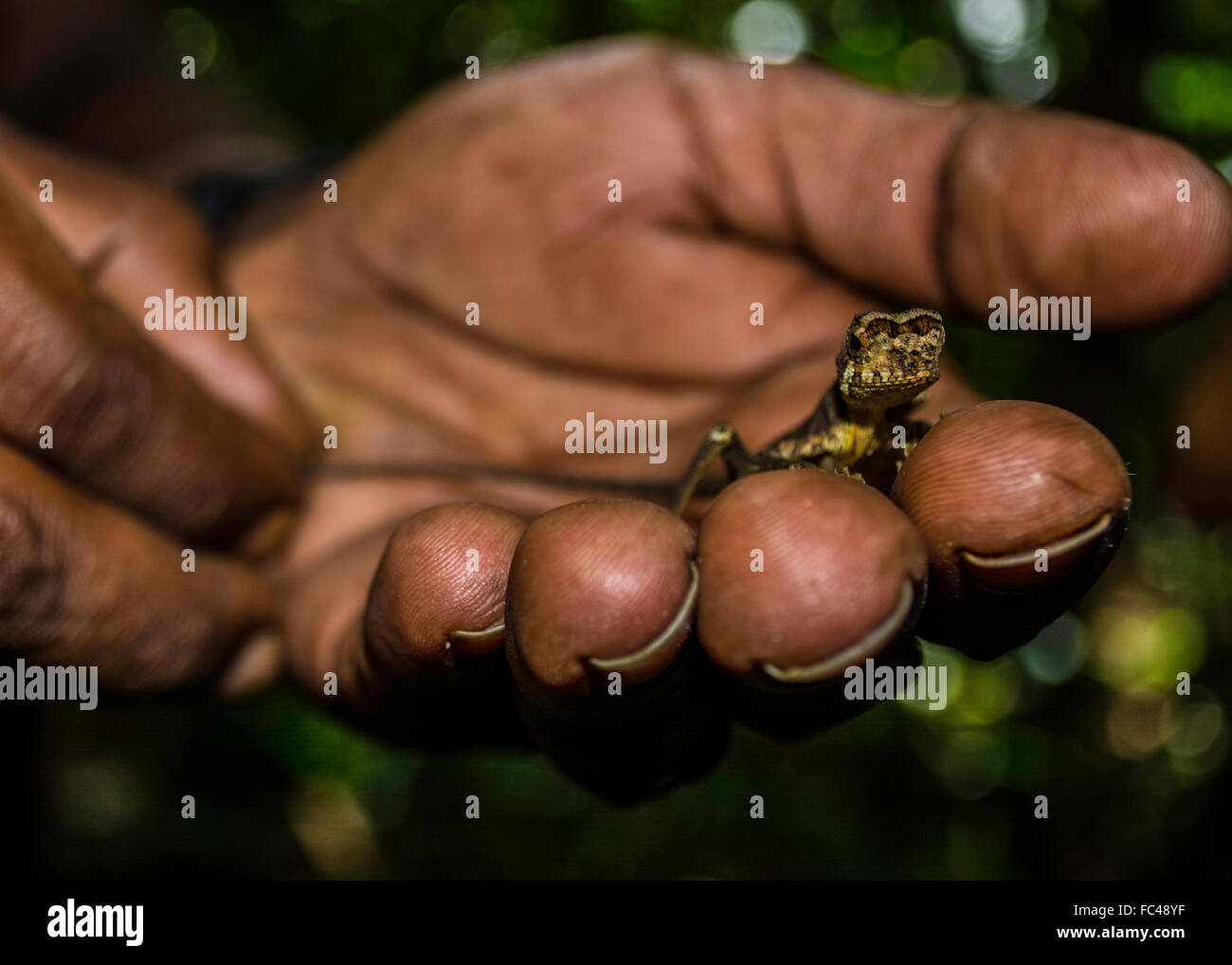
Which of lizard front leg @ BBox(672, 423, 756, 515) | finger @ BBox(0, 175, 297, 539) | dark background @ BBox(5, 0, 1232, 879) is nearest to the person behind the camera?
finger @ BBox(0, 175, 297, 539)

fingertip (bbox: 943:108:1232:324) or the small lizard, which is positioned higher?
fingertip (bbox: 943:108:1232:324)

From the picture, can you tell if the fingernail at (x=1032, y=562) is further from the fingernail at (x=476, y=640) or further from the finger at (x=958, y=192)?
the finger at (x=958, y=192)

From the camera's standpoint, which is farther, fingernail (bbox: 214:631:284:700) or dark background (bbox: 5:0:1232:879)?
dark background (bbox: 5:0:1232:879)

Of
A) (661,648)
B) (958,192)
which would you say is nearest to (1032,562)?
(661,648)

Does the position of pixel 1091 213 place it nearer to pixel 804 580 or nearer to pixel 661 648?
pixel 804 580

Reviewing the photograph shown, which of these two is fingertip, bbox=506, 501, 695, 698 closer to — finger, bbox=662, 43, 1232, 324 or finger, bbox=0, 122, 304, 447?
finger, bbox=662, 43, 1232, 324

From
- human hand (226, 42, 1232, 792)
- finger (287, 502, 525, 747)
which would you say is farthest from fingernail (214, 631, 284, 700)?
finger (287, 502, 525, 747)

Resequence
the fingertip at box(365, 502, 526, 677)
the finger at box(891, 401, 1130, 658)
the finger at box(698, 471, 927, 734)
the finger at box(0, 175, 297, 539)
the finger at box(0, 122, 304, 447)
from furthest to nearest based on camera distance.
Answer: the finger at box(0, 122, 304, 447) → the finger at box(0, 175, 297, 539) → the fingertip at box(365, 502, 526, 677) → the finger at box(891, 401, 1130, 658) → the finger at box(698, 471, 927, 734)
